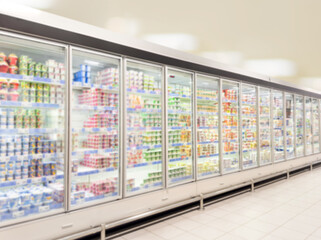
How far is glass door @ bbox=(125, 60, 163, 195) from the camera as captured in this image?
11.4 ft

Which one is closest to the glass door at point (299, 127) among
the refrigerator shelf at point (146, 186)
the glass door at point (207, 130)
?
the glass door at point (207, 130)

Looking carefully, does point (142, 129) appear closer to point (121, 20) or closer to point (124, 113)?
point (124, 113)

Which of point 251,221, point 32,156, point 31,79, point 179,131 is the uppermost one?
point 31,79

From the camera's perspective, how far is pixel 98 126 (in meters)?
3.20

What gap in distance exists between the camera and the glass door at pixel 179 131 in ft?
13.1

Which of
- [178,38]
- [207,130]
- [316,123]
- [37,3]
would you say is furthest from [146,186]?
[316,123]

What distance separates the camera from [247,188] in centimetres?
525

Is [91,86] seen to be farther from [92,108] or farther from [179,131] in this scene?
[179,131]

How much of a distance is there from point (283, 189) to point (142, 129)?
367 centimetres

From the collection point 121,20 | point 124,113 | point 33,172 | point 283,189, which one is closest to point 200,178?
point 124,113

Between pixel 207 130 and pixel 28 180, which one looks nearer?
pixel 28 180

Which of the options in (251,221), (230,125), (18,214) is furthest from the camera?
(230,125)

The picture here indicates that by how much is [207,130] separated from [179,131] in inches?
35.2

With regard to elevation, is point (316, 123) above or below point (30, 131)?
above
